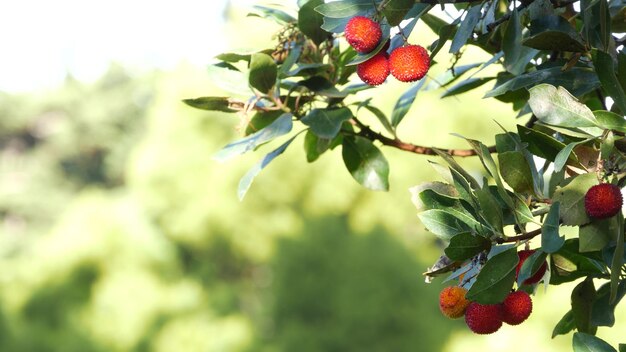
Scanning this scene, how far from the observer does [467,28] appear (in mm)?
780

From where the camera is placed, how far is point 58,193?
19.7 metres

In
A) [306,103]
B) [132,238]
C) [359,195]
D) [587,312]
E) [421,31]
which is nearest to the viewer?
[587,312]

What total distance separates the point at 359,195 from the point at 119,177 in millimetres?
10749

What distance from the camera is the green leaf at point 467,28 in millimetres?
774

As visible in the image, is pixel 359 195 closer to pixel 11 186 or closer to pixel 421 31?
pixel 421 31

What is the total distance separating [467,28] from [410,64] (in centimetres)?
8

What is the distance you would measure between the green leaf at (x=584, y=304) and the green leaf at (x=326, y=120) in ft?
0.93

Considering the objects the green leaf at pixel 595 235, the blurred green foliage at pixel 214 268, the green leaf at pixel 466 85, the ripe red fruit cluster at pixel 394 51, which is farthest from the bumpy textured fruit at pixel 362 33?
the blurred green foliage at pixel 214 268

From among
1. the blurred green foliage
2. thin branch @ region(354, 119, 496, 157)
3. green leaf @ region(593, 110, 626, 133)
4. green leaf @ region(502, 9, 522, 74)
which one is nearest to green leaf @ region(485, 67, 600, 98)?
green leaf @ region(502, 9, 522, 74)

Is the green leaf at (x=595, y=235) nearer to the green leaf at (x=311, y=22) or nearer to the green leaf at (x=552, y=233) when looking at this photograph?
the green leaf at (x=552, y=233)

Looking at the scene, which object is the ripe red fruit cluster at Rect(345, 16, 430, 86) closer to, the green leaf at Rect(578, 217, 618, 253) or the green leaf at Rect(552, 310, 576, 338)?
the green leaf at Rect(578, 217, 618, 253)

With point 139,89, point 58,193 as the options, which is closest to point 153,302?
point 58,193

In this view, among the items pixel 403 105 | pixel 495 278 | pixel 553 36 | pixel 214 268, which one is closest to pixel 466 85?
pixel 403 105

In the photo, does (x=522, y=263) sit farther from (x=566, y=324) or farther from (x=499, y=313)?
(x=566, y=324)
